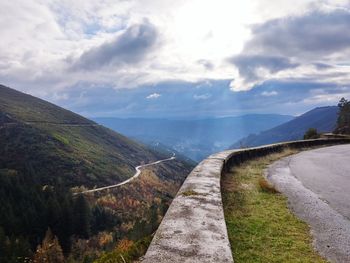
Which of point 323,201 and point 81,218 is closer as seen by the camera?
point 323,201

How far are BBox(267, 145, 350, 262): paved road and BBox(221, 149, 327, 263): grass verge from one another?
0.80 ft

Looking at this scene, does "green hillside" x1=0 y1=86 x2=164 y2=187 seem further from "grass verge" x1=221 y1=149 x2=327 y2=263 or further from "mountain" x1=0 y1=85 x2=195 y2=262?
"grass verge" x1=221 y1=149 x2=327 y2=263

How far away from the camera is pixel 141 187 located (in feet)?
539

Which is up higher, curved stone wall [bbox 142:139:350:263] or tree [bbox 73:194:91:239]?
curved stone wall [bbox 142:139:350:263]

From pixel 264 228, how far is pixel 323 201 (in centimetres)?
386

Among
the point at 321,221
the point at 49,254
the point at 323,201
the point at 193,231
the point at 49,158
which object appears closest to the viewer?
the point at 193,231

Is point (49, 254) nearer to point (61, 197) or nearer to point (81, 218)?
point (81, 218)

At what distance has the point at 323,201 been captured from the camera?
900cm

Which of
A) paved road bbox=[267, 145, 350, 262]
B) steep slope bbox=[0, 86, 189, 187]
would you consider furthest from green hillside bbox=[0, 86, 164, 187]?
paved road bbox=[267, 145, 350, 262]

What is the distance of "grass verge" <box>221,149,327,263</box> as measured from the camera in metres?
4.64

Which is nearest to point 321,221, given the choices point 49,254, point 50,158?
point 49,254

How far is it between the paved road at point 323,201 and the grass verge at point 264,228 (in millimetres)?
245

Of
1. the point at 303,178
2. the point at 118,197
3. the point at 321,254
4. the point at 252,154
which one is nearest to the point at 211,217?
the point at 321,254

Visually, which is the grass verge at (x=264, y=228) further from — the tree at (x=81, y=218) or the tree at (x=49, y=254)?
the tree at (x=81, y=218)
